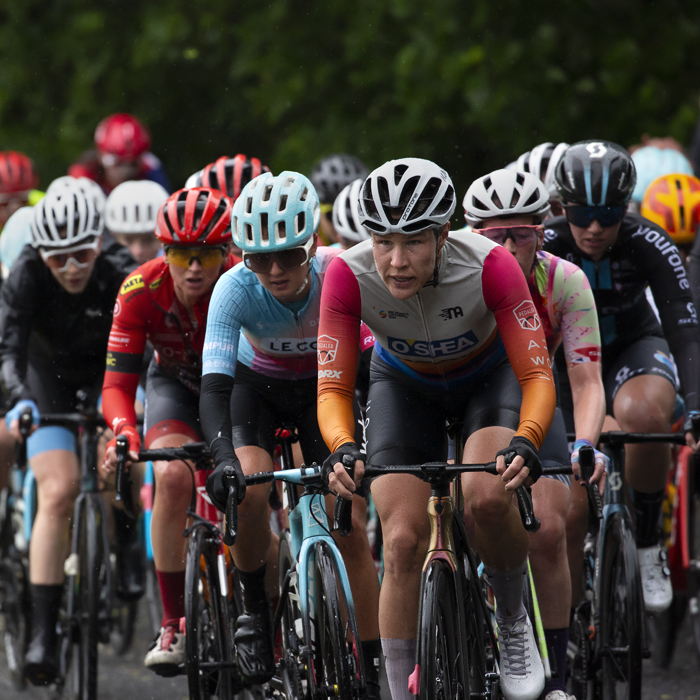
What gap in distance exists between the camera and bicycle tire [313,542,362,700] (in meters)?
4.62

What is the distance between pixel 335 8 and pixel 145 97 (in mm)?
2602

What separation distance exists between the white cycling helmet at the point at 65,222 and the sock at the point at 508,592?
3118 millimetres

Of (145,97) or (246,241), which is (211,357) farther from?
(145,97)

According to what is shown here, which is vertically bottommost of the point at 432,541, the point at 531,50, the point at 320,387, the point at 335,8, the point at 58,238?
the point at 432,541

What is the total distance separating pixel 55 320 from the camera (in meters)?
6.93

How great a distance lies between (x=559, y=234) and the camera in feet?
20.0

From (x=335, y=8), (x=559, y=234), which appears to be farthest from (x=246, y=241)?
(x=335, y=8)

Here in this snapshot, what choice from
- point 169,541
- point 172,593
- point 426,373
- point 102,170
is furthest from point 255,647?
point 102,170

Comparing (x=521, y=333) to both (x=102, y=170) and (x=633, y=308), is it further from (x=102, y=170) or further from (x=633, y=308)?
(x=102, y=170)

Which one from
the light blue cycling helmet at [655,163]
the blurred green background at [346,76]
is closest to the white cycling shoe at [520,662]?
the light blue cycling helmet at [655,163]

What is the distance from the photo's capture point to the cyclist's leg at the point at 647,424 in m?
5.97

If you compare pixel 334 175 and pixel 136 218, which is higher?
pixel 334 175

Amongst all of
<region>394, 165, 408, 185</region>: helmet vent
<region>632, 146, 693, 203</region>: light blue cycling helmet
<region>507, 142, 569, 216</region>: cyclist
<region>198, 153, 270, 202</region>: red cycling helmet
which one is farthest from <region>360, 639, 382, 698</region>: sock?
<region>632, 146, 693, 203</region>: light blue cycling helmet

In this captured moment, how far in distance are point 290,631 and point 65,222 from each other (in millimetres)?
2724
